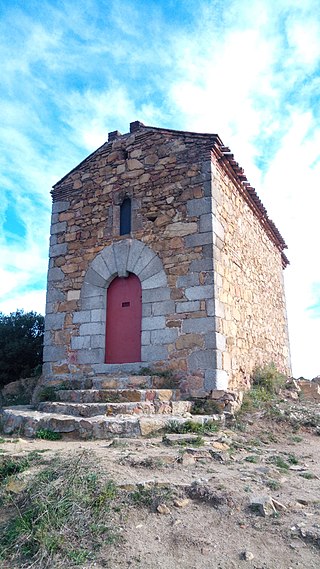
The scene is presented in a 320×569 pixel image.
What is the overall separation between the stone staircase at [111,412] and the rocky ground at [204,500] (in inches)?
9.6

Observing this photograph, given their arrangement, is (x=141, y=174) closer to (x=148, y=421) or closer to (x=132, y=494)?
(x=148, y=421)

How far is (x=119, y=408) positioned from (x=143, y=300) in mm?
2299

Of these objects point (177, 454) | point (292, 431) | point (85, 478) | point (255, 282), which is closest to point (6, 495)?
point (85, 478)

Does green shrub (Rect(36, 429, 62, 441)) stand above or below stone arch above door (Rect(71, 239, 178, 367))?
below

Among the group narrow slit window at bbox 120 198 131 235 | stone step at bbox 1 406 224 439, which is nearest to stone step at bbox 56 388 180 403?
stone step at bbox 1 406 224 439

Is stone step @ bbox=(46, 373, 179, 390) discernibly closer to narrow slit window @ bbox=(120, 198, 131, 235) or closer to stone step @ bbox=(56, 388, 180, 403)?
stone step @ bbox=(56, 388, 180, 403)

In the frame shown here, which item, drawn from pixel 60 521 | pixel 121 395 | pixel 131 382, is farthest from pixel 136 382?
pixel 60 521

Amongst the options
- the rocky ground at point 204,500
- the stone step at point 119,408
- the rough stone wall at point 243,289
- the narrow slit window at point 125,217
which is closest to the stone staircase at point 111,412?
the stone step at point 119,408

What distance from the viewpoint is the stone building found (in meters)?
7.21

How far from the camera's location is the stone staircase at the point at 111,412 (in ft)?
17.5

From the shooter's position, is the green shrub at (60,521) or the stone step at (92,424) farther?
the stone step at (92,424)

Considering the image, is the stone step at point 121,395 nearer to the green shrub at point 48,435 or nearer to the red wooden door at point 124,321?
the green shrub at point 48,435

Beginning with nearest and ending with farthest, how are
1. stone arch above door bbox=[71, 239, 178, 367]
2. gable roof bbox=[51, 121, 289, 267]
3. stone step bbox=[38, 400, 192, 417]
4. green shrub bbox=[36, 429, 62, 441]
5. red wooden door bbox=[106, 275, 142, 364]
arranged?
green shrub bbox=[36, 429, 62, 441] → stone step bbox=[38, 400, 192, 417] → stone arch above door bbox=[71, 239, 178, 367] → red wooden door bbox=[106, 275, 142, 364] → gable roof bbox=[51, 121, 289, 267]

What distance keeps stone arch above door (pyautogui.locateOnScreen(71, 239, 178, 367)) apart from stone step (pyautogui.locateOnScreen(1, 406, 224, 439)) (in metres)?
1.73
